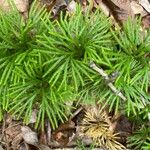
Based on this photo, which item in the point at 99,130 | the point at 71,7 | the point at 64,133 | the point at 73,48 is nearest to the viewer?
the point at 73,48

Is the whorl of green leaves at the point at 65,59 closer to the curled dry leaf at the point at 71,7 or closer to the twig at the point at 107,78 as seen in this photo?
the twig at the point at 107,78

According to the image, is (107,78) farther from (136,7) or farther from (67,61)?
(136,7)

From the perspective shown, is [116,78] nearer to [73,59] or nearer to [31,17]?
[73,59]

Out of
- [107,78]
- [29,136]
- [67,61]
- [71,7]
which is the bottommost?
[29,136]

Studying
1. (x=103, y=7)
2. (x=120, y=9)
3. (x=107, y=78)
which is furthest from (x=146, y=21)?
(x=107, y=78)

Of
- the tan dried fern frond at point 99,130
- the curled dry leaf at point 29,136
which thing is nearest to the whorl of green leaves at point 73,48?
the tan dried fern frond at point 99,130

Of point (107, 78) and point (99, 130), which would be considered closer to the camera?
point (107, 78)

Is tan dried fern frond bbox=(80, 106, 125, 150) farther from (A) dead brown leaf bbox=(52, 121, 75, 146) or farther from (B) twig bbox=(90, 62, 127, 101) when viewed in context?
(B) twig bbox=(90, 62, 127, 101)
